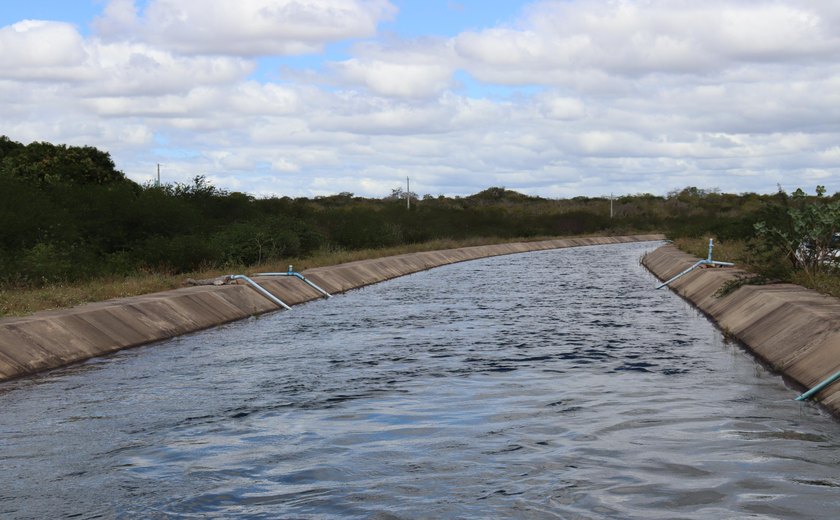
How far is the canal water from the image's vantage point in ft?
30.7

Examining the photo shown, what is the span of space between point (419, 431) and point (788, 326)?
1019 cm

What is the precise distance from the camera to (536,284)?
40.8 m

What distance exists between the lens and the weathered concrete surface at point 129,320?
60.3ft

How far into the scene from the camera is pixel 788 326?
775 inches

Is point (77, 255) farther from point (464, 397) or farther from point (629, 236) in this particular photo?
point (629, 236)

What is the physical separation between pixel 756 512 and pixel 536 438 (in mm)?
3440

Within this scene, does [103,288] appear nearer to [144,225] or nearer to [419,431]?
[144,225]

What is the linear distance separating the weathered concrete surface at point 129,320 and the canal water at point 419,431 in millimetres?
730

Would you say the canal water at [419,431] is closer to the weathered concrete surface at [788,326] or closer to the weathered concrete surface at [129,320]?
the weathered concrete surface at [788,326]

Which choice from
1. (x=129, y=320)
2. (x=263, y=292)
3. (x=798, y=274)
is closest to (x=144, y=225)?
(x=263, y=292)

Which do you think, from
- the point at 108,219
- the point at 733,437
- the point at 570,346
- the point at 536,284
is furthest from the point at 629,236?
the point at 733,437

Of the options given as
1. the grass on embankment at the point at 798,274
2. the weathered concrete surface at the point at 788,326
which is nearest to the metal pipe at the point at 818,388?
the weathered concrete surface at the point at 788,326

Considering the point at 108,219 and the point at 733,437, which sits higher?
the point at 108,219

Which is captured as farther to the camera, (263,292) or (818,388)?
(263,292)
